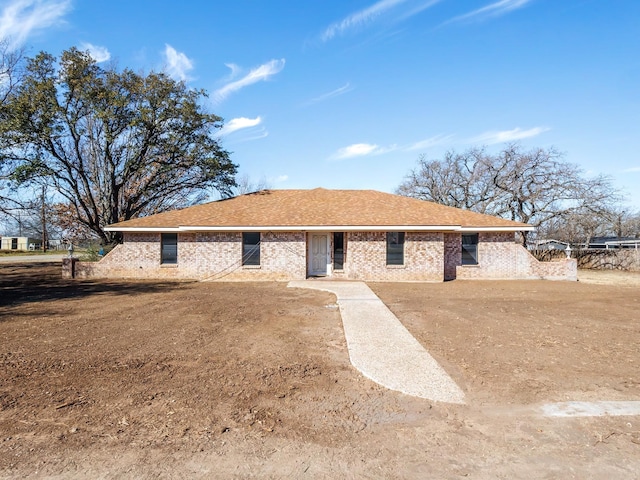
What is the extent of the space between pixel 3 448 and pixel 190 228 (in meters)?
13.4

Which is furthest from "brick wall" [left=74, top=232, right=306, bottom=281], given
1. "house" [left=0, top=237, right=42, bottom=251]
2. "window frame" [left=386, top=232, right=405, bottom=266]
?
"house" [left=0, top=237, right=42, bottom=251]

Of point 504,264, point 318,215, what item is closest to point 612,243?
point 504,264

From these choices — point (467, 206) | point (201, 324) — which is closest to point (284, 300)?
point (201, 324)

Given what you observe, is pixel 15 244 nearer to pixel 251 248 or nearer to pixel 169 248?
pixel 169 248

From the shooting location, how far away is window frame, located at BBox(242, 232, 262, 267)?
16.8 m

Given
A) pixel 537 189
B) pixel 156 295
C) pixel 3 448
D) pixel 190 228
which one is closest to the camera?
pixel 3 448

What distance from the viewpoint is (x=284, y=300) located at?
11305 mm

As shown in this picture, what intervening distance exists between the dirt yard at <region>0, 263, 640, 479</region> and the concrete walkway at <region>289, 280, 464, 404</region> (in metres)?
0.19

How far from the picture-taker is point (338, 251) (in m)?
17.2

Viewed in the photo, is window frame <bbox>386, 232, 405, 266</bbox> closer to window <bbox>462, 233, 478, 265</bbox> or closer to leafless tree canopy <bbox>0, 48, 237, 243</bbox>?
window <bbox>462, 233, 478, 265</bbox>

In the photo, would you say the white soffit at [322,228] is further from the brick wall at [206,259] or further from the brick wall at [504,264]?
the brick wall at [504,264]

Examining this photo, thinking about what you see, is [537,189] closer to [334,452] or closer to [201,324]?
[201,324]

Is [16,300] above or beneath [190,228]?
beneath

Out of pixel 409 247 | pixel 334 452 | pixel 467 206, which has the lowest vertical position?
pixel 334 452
